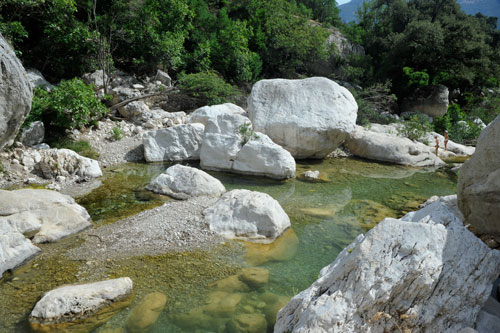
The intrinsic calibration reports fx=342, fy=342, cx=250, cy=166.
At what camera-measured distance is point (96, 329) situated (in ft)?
15.9

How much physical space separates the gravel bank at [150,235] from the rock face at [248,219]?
0.97ft

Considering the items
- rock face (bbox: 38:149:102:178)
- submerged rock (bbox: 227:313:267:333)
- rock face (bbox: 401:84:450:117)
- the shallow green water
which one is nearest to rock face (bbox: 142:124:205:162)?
the shallow green water

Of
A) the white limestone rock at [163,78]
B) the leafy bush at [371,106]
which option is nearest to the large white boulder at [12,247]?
the white limestone rock at [163,78]

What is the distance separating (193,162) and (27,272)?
8.45m

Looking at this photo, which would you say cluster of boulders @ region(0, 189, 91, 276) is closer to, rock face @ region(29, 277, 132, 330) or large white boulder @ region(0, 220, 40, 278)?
large white boulder @ region(0, 220, 40, 278)

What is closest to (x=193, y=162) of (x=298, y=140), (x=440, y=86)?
(x=298, y=140)

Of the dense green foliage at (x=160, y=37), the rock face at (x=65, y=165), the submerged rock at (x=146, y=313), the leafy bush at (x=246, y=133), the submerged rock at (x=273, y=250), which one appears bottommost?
the rock face at (x=65, y=165)

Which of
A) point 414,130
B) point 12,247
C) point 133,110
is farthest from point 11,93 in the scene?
point 414,130

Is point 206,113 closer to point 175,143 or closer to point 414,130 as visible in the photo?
point 175,143

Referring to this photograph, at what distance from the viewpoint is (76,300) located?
5.08 meters

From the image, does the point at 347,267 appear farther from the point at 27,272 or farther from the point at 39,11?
the point at 39,11

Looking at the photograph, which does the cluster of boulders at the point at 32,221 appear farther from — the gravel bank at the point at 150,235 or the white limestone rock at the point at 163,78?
the white limestone rock at the point at 163,78

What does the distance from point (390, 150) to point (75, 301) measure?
48.7 ft

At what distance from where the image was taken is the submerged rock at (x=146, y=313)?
4.96 metres
